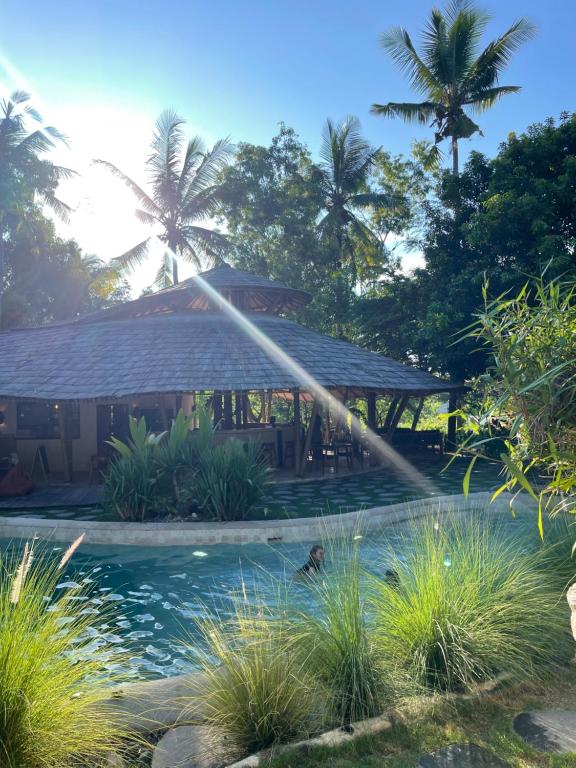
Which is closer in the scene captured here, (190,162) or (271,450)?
(271,450)

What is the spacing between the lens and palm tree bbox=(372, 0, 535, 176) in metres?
22.9

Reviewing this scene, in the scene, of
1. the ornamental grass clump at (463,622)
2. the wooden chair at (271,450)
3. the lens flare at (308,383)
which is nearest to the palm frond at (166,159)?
the lens flare at (308,383)

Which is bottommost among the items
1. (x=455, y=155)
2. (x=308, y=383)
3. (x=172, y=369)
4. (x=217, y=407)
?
(x=217, y=407)

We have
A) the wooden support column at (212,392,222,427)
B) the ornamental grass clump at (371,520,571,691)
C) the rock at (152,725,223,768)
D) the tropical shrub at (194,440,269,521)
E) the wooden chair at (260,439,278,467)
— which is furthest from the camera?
the wooden support column at (212,392,222,427)

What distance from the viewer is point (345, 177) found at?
28.3 m

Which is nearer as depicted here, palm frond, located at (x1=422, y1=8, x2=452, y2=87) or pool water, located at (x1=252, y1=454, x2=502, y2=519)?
pool water, located at (x1=252, y1=454, x2=502, y2=519)

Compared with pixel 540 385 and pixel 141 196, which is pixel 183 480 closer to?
pixel 540 385

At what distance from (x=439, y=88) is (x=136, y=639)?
24201mm

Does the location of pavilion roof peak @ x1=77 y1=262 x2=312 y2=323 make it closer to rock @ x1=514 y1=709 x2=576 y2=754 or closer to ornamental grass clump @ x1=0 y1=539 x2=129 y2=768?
ornamental grass clump @ x1=0 y1=539 x2=129 y2=768

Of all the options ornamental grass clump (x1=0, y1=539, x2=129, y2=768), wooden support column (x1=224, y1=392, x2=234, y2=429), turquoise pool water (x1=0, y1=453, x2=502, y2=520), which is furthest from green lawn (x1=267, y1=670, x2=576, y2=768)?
wooden support column (x1=224, y1=392, x2=234, y2=429)

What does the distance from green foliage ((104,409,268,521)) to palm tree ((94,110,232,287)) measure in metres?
20.3

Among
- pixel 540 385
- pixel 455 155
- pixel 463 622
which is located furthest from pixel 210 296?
pixel 540 385

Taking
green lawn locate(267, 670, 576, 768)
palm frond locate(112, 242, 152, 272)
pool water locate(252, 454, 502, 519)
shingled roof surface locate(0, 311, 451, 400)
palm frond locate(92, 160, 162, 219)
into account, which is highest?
palm frond locate(92, 160, 162, 219)

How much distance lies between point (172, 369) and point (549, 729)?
37.7 ft
